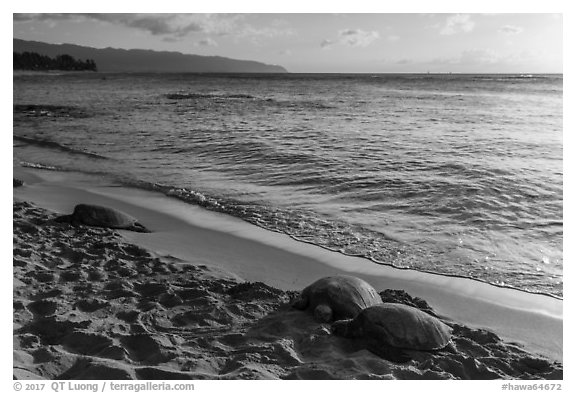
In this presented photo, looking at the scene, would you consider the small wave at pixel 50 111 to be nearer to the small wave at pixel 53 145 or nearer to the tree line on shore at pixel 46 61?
the tree line on shore at pixel 46 61

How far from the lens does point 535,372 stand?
4469 mm

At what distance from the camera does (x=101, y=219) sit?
7.98 metres

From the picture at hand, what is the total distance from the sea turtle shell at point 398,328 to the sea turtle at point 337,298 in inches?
11.7

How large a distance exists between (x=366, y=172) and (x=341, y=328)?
7.58 meters

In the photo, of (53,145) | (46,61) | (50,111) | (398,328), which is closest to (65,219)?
(398,328)

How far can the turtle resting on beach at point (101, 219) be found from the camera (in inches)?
313

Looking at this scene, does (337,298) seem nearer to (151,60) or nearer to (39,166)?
(39,166)

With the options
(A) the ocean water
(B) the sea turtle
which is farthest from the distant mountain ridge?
(B) the sea turtle

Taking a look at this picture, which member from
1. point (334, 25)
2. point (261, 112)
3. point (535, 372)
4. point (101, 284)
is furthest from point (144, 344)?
point (261, 112)

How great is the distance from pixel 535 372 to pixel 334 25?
235 inches

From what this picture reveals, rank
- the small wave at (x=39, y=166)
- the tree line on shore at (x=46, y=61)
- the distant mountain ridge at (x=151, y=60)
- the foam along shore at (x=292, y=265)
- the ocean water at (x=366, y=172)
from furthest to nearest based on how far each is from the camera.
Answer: the tree line on shore at (x=46, y=61), the distant mountain ridge at (x=151, y=60), the small wave at (x=39, y=166), the ocean water at (x=366, y=172), the foam along shore at (x=292, y=265)

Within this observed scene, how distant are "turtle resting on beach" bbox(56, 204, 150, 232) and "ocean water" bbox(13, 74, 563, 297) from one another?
1789 mm

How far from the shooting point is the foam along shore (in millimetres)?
5375

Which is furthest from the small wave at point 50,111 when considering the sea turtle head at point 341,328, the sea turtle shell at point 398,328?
the sea turtle shell at point 398,328
